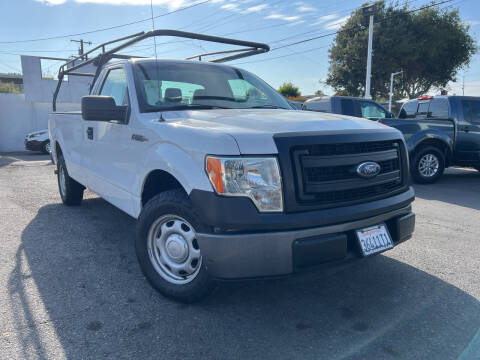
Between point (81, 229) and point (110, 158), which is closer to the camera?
point (110, 158)

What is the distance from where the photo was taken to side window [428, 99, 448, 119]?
8227mm

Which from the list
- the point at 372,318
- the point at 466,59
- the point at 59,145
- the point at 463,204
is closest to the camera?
the point at 372,318

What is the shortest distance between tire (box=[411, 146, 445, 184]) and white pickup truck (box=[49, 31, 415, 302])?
558 cm

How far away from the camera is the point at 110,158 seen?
3752 mm

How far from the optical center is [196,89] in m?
3.61

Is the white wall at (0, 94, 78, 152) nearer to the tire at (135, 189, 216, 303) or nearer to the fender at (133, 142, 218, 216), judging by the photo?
the fender at (133, 142, 218, 216)

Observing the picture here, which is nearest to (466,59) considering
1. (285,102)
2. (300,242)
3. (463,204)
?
(463,204)

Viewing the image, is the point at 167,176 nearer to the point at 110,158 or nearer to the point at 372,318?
the point at 110,158

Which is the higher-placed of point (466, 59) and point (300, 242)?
point (466, 59)

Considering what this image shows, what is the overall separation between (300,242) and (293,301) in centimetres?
80

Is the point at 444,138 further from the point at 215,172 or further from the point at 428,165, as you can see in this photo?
the point at 215,172

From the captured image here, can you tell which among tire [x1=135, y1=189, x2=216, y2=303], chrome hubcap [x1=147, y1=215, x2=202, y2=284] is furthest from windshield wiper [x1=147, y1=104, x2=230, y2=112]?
chrome hubcap [x1=147, y1=215, x2=202, y2=284]

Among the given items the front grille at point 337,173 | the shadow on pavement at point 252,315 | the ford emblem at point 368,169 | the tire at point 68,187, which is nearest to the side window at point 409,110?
the shadow on pavement at point 252,315

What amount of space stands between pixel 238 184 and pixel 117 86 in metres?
2.21
